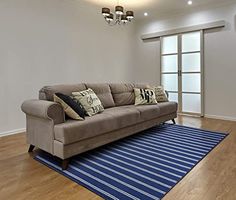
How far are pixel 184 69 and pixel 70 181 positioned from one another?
4258mm

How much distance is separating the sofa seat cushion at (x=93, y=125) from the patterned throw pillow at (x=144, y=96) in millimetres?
639

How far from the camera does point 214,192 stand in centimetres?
184

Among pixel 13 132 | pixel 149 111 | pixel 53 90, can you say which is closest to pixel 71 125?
pixel 53 90

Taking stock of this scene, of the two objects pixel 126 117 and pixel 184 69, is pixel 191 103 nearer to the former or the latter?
pixel 184 69

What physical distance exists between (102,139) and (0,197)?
4.18 feet

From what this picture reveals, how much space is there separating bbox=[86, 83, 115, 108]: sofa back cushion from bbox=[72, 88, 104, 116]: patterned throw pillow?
0.39 m

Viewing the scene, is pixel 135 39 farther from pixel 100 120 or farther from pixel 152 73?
pixel 100 120

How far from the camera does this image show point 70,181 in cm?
205

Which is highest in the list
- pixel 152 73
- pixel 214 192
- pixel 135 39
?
pixel 135 39

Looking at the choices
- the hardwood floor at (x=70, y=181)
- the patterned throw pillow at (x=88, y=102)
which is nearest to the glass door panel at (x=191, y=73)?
the hardwood floor at (x=70, y=181)

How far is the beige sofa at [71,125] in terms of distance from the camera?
2307 mm

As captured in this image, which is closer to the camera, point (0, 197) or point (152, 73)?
point (0, 197)

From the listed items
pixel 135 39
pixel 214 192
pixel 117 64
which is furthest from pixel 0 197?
pixel 135 39

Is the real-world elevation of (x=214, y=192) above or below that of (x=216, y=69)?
below
